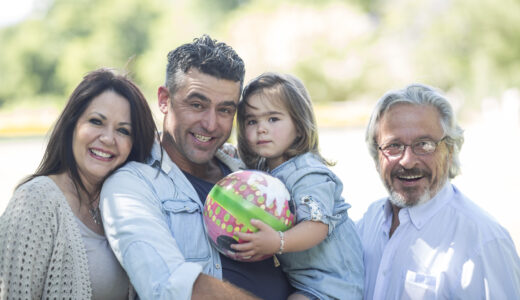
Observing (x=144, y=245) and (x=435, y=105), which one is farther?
(x=435, y=105)

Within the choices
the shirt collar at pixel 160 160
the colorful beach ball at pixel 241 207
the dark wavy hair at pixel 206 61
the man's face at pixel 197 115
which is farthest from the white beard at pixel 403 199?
the shirt collar at pixel 160 160

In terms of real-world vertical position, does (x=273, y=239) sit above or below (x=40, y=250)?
above

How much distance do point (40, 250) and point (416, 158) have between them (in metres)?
2.45

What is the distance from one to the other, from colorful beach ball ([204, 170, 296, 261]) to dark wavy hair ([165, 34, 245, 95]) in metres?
0.85

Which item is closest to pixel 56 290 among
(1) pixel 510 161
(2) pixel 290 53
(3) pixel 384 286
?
(3) pixel 384 286

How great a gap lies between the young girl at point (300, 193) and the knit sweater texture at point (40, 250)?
0.92m

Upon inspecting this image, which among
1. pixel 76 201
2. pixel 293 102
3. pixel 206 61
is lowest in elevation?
pixel 76 201

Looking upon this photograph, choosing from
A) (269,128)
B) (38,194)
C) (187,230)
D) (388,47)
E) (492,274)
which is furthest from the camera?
(388,47)

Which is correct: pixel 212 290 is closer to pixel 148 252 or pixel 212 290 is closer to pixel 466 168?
pixel 148 252

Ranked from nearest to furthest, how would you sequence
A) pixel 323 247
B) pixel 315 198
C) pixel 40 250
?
pixel 40 250 < pixel 315 198 < pixel 323 247

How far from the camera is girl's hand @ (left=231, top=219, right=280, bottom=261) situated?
117 inches

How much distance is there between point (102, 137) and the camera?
321 cm

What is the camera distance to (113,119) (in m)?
3.28

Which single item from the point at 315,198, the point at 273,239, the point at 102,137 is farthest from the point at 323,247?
the point at 102,137
